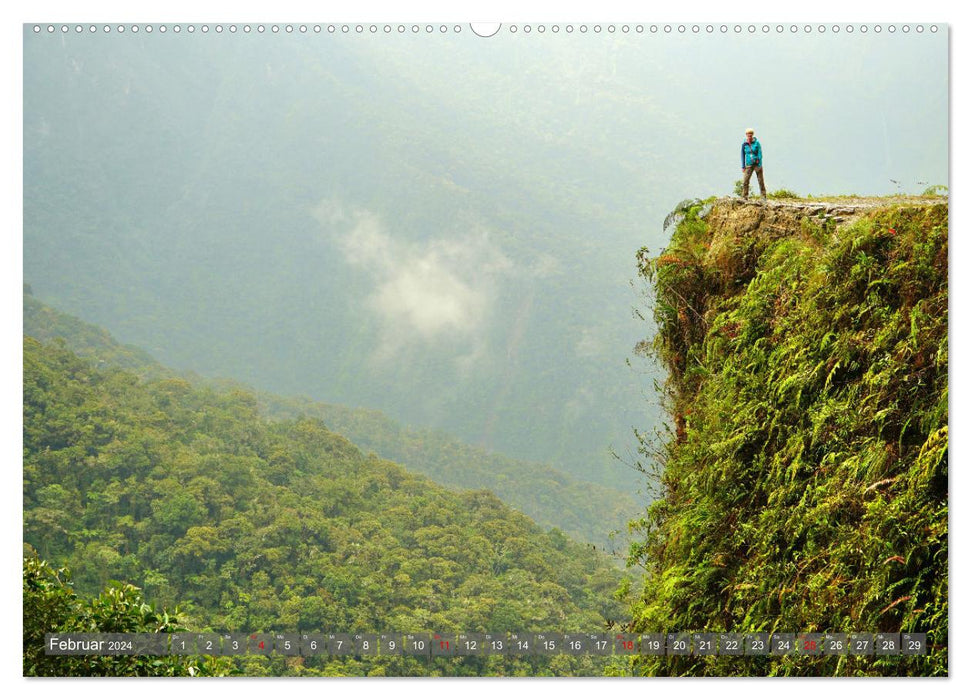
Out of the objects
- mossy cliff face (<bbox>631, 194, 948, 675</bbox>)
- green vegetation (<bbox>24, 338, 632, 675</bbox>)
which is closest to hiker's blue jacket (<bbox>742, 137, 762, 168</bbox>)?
mossy cliff face (<bbox>631, 194, 948, 675</bbox>)

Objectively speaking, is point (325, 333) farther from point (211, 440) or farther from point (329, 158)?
point (211, 440)

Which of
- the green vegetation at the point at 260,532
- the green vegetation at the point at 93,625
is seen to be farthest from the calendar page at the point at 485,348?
the green vegetation at the point at 260,532

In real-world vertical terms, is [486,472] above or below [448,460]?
below

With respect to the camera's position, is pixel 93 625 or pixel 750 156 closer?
pixel 93 625

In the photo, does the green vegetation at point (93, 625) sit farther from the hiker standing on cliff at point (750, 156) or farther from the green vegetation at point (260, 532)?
the green vegetation at point (260, 532)

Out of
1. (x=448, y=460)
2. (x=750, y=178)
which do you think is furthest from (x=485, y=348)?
(x=750, y=178)

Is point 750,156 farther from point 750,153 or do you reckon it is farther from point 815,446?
point 815,446

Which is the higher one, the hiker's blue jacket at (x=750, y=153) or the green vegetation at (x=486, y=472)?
the green vegetation at (x=486, y=472)
